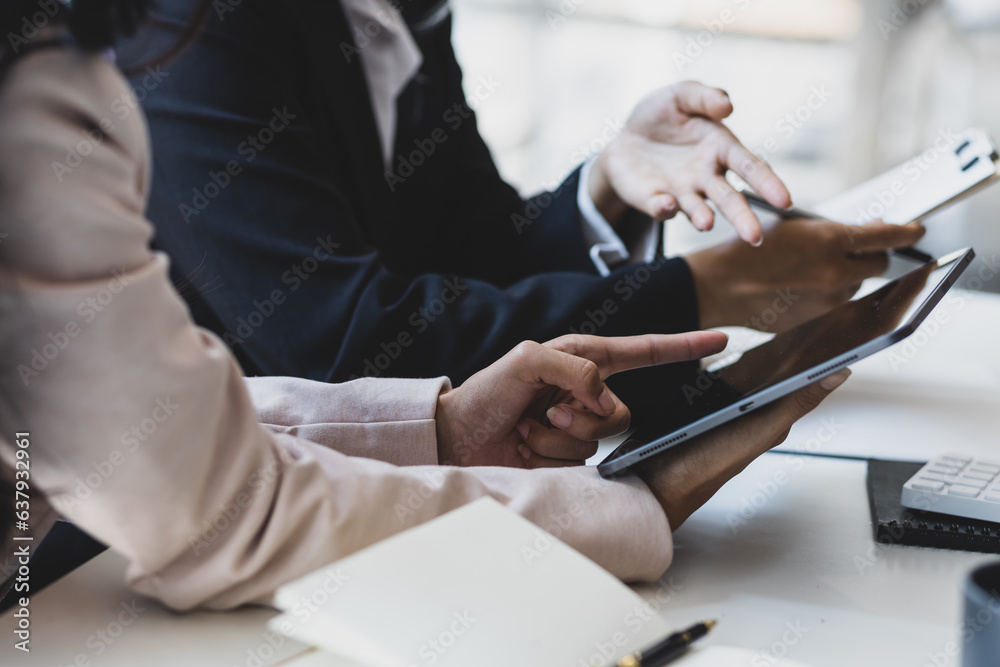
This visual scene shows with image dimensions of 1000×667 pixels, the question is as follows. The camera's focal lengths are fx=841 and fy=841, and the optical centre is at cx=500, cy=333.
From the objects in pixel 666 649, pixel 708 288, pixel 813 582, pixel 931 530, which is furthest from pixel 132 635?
pixel 708 288

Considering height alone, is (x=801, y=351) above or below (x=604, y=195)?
above

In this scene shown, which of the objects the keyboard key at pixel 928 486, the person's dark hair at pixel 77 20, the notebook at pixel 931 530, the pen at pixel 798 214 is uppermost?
the person's dark hair at pixel 77 20

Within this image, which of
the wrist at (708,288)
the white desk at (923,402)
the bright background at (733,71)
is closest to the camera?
the white desk at (923,402)

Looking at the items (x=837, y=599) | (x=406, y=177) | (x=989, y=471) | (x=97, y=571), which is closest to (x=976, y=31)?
(x=406, y=177)

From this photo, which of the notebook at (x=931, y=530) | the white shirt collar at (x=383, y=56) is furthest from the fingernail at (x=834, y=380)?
the white shirt collar at (x=383, y=56)

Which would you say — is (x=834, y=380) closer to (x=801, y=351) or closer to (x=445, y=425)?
(x=801, y=351)

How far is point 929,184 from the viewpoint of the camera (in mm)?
885

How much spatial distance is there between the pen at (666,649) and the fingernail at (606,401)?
229mm

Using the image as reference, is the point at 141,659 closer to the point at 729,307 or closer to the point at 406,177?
the point at 729,307

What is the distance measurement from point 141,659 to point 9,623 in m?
0.09

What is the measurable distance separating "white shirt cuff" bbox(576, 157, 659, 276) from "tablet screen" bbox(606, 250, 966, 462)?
35 centimetres

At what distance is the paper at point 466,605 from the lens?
344 mm

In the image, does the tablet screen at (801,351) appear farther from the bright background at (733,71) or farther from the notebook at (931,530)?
the bright background at (733,71)

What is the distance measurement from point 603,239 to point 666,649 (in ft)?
2.52
